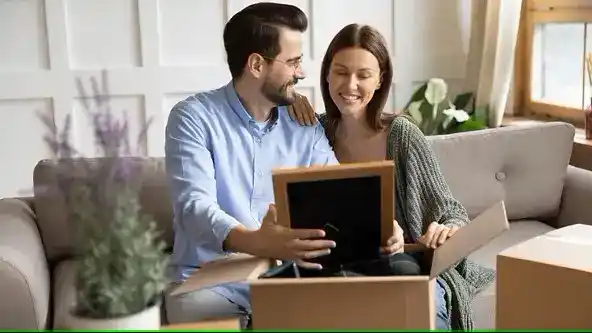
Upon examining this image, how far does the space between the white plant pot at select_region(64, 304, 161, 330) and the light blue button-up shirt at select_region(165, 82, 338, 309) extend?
616mm

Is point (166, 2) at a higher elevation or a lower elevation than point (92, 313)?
higher

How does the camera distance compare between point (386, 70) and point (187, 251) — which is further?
point (386, 70)

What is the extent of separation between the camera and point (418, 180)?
1.97m

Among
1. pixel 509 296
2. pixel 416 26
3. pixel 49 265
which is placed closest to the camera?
pixel 509 296

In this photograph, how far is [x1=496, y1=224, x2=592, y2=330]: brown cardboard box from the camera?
140 cm

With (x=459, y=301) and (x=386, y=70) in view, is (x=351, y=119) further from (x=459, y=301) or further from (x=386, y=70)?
(x=459, y=301)

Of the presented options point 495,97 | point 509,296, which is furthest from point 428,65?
point 509,296

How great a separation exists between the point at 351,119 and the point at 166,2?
1.80 meters

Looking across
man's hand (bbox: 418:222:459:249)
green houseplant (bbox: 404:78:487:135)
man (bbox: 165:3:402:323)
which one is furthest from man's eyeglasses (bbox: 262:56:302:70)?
A: green houseplant (bbox: 404:78:487:135)

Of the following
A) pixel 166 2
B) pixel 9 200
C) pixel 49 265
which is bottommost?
pixel 49 265

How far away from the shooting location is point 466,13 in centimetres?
390

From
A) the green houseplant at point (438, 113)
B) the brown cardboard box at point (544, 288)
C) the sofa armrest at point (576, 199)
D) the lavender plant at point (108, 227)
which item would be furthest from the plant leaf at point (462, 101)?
the lavender plant at point (108, 227)

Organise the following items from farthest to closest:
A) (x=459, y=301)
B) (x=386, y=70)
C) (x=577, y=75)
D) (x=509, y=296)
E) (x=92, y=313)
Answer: (x=577, y=75), (x=386, y=70), (x=459, y=301), (x=509, y=296), (x=92, y=313)

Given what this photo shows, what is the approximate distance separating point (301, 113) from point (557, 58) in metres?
1.97
